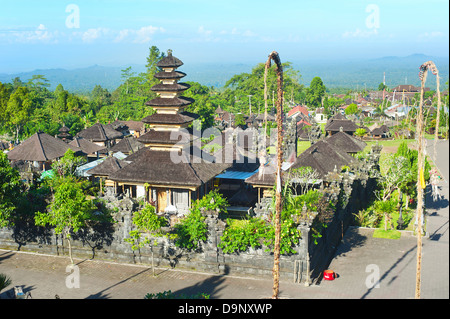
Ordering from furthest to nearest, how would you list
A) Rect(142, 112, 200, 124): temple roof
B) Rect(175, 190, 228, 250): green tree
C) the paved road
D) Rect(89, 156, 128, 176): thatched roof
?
Rect(89, 156, 128, 176): thatched roof < Rect(142, 112, 200, 124): temple roof < Rect(175, 190, 228, 250): green tree < the paved road

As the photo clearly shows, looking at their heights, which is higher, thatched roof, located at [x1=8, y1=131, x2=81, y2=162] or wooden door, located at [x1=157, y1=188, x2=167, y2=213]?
thatched roof, located at [x1=8, y1=131, x2=81, y2=162]

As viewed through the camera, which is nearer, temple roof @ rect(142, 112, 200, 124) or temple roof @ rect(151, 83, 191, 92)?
temple roof @ rect(142, 112, 200, 124)

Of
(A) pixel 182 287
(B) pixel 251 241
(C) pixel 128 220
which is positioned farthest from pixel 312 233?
(C) pixel 128 220

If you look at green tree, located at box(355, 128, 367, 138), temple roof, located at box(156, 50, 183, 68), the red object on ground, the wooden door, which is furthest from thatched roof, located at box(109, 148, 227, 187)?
green tree, located at box(355, 128, 367, 138)

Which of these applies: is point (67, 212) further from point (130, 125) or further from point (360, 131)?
point (360, 131)

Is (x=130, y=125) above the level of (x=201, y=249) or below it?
above

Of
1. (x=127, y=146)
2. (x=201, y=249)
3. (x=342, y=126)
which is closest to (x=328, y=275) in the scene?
(x=201, y=249)

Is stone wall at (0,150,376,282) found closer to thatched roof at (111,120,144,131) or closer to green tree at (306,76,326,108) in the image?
thatched roof at (111,120,144,131)

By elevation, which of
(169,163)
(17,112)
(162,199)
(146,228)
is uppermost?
(17,112)
